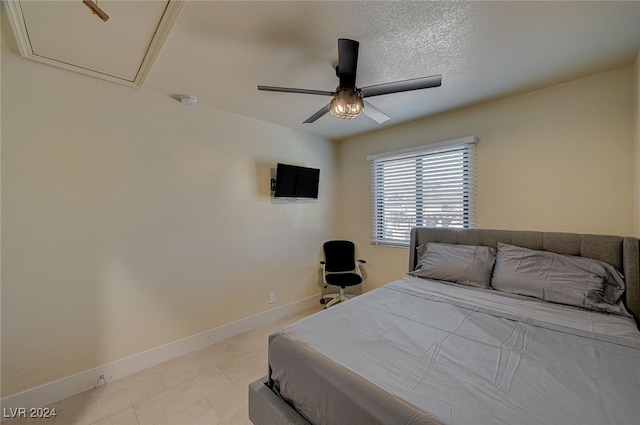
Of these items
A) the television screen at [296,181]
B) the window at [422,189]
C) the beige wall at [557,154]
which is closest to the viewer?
the beige wall at [557,154]

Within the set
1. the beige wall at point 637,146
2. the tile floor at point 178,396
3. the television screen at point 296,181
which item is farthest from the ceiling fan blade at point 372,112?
the tile floor at point 178,396

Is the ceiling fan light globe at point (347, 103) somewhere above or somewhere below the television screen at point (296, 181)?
above

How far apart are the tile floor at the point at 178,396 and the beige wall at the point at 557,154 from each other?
111 inches

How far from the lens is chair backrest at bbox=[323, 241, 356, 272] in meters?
3.67

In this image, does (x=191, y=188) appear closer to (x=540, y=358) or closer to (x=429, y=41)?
(x=429, y=41)

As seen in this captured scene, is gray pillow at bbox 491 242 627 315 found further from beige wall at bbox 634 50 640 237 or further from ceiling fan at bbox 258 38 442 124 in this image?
ceiling fan at bbox 258 38 442 124

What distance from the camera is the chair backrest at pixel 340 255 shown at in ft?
12.0

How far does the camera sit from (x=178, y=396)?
1.88 m

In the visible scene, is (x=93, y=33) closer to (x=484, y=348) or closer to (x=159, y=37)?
(x=159, y=37)

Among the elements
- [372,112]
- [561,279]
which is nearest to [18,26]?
[372,112]

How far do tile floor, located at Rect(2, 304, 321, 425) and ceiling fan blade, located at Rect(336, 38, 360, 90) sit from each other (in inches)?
94.6

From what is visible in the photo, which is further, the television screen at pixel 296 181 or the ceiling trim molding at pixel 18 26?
Answer: the television screen at pixel 296 181

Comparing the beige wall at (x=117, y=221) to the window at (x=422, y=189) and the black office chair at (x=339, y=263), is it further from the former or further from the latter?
the window at (x=422, y=189)

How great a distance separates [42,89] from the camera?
71.2 inches
